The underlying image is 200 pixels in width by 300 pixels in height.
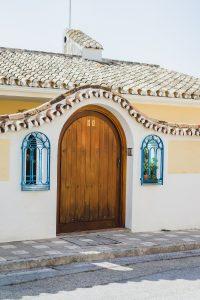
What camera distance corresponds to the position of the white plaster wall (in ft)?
32.1

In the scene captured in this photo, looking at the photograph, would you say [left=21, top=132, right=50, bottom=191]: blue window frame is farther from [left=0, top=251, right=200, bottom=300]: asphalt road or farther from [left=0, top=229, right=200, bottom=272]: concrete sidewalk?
[left=0, top=251, right=200, bottom=300]: asphalt road

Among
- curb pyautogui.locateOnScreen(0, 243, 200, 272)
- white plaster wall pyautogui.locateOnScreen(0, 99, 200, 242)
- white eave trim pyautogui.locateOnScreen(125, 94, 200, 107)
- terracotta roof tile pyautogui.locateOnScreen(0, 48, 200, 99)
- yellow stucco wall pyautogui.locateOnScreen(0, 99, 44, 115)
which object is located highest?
terracotta roof tile pyautogui.locateOnScreen(0, 48, 200, 99)

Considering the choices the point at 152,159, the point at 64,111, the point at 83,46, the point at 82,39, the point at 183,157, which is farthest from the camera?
the point at 82,39

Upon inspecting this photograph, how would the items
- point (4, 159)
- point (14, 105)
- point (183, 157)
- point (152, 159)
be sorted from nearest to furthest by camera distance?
point (4, 159) → point (152, 159) → point (183, 157) → point (14, 105)

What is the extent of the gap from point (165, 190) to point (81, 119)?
2476 millimetres

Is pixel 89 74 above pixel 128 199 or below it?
above

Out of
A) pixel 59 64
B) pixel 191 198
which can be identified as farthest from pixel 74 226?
pixel 59 64

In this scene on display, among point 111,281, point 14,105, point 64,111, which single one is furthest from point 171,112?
point 111,281

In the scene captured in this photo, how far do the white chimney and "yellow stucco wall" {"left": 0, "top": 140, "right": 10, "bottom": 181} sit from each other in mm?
9626

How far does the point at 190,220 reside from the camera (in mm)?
12008

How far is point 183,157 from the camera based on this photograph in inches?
468

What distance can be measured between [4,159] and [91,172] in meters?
1.99

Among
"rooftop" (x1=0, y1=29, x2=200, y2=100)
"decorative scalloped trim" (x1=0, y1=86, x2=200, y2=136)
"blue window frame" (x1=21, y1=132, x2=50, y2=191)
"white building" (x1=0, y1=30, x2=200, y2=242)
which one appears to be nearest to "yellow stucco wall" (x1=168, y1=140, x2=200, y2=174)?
"white building" (x1=0, y1=30, x2=200, y2=242)

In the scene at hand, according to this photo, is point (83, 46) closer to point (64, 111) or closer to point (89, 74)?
point (89, 74)
